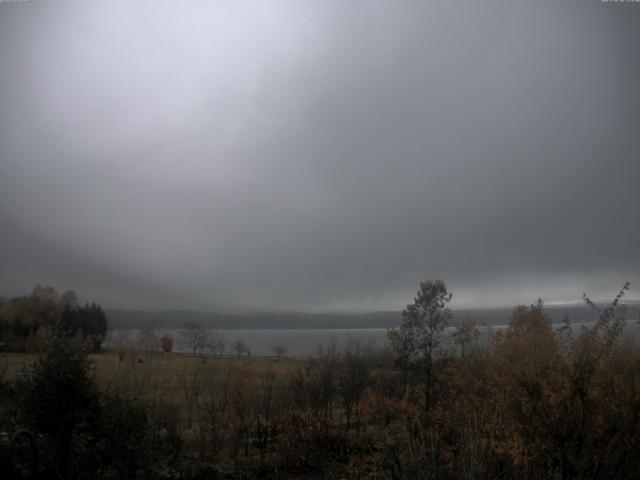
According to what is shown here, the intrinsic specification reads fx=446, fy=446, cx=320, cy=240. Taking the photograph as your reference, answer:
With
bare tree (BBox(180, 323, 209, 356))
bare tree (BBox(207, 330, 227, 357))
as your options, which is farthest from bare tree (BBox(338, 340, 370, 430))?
bare tree (BBox(180, 323, 209, 356))

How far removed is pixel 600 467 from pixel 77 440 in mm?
10969

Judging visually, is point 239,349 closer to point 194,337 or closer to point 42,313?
point 42,313

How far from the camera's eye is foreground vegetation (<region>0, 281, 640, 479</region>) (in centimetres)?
822

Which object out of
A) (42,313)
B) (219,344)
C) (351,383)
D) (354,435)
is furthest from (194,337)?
(354,435)

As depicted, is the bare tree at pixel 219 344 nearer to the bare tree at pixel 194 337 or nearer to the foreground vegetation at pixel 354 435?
the bare tree at pixel 194 337

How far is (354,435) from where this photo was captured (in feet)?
67.2

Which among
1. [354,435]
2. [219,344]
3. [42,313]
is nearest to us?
[354,435]

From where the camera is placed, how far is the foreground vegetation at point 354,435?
27.0 ft

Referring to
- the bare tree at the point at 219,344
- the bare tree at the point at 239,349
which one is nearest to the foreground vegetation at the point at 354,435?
the bare tree at the point at 239,349

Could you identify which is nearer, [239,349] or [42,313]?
[239,349]

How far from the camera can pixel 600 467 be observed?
7.99 m

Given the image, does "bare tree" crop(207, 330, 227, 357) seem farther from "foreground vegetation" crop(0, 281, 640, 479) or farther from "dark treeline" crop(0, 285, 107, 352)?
"foreground vegetation" crop(0, 281, 640, 479)

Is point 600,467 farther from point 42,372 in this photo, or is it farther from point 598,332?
point 42,372


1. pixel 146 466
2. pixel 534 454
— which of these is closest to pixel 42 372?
pixel 146 466
